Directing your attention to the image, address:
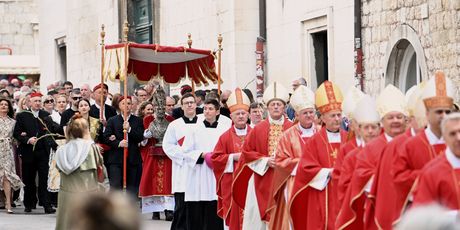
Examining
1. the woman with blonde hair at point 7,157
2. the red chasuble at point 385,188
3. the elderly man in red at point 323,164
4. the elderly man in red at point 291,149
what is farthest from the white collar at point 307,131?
the woman with blonde hair at point 7,157

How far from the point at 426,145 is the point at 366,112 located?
1709mm

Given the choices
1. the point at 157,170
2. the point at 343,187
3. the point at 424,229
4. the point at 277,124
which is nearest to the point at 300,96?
the point at 277,124

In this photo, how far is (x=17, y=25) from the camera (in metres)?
43.1

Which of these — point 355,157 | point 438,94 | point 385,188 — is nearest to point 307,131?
point 355,157

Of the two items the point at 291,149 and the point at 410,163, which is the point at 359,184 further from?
the point at 291,149

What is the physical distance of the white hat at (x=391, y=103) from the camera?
30.4ft

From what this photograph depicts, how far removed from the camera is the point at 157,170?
17156 millimetres

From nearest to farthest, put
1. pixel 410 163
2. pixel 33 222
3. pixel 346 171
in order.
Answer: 1. pixel 410 163
2. pixel 346 171
3. pixel 33 222

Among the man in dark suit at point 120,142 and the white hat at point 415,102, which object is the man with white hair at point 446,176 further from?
the man in dark suit at point 120,142

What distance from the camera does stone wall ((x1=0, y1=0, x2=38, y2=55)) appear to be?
4300cm

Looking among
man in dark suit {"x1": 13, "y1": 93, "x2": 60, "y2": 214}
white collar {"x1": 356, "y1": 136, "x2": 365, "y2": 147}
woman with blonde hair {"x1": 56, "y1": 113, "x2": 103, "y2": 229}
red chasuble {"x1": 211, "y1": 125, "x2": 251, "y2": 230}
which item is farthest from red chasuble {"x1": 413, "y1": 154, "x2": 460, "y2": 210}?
man in dark suit {"x1": 13, "y1": 93, "x2": 60, "y2": 214}

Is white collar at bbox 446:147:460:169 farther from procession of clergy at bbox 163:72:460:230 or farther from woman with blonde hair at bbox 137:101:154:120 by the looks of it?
woman with blonde hair at bbox 137:101:154:120

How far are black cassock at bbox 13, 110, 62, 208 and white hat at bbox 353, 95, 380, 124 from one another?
908 cm

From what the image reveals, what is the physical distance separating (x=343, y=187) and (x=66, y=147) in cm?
402
